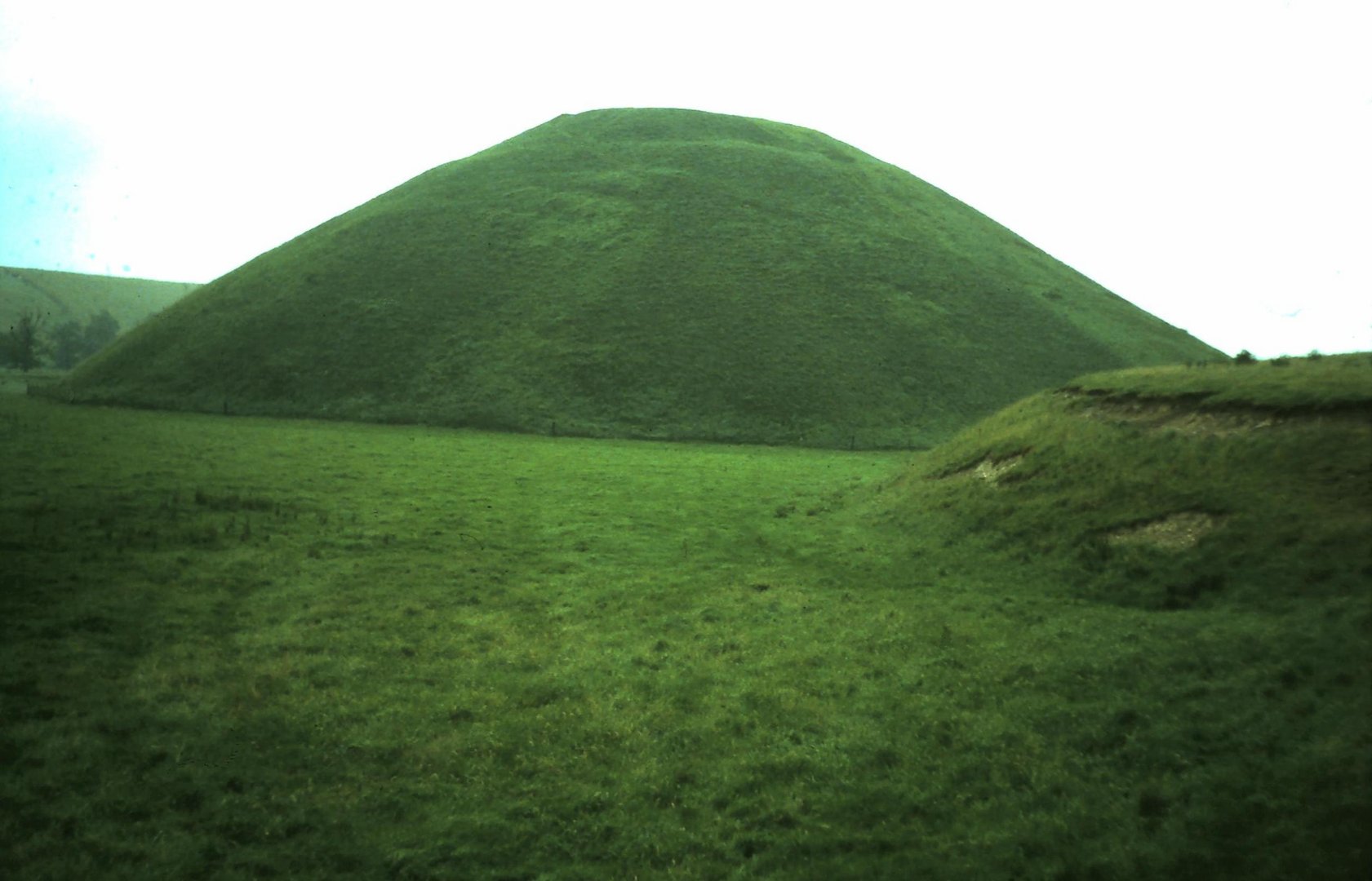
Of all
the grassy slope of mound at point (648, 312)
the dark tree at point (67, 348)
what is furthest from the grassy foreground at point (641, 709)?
the dark tree at point (67, 348)

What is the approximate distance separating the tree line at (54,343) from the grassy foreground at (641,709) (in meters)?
89.3

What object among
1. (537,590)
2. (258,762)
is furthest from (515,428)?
(258,762)

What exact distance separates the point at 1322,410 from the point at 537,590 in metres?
16.6

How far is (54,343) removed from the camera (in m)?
129

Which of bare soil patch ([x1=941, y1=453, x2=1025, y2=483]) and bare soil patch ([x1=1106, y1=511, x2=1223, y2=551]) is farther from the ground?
bare soil patch ([x1=941, y1=453, x2=1025, y2=483])

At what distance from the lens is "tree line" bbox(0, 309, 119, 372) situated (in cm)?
9175

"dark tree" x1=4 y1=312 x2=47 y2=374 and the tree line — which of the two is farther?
the tree line

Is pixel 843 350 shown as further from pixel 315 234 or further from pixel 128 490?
pixel 315 234

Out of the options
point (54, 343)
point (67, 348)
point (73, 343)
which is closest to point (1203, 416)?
point (67, 348)

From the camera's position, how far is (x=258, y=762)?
36.4ft

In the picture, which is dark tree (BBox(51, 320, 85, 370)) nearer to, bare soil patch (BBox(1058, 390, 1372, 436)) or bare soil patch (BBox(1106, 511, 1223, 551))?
bare soil patch (BBox(1058, 390, 1372, 436))

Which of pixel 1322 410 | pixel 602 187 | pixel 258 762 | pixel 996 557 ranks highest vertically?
pixel 602 187

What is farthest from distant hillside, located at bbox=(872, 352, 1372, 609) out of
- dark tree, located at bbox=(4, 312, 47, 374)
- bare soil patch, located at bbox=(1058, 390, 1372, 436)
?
dark tree, located at bbox=(4, 312, 47, 374)

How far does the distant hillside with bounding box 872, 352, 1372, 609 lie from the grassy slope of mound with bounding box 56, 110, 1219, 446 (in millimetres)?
30937
